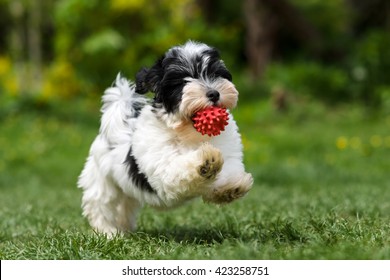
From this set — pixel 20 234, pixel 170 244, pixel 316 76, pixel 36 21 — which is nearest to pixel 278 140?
pixel 316 76

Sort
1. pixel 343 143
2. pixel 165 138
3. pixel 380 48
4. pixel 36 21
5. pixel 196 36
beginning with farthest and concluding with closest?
1. pixel 36 21
2. pixel 196 36
3. pixel 380 48
4. pixel 343 143
5. pixel 165 138

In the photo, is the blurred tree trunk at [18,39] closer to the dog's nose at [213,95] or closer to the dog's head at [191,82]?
the dog's head at [191,82]

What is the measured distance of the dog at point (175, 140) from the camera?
4.05m

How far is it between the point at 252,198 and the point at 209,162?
356 cm

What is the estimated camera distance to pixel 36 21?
2080 centimetres

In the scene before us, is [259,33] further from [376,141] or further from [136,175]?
[136,175]

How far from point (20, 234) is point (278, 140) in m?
7.30

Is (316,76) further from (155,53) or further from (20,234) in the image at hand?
(20,234)

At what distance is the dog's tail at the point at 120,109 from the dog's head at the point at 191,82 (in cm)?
55

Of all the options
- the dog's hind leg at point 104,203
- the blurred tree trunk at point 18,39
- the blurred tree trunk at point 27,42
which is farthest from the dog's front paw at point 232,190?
the blurred tree trunk at point 18,39

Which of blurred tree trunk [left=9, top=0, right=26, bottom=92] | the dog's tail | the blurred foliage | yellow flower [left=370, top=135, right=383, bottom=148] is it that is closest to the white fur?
the dog's tail

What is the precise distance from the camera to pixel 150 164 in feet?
14.1

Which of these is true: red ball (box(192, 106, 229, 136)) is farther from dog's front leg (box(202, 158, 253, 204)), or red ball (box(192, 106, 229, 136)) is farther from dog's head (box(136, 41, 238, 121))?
dog's front leg (box(202, 158, 253, 204))

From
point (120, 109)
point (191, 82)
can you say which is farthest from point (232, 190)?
point (120, 109)
